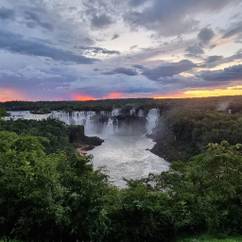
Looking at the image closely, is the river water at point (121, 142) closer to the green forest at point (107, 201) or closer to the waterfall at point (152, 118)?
the waterfall at point (152, 118)

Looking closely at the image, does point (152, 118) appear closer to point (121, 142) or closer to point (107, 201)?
point (121, 142)

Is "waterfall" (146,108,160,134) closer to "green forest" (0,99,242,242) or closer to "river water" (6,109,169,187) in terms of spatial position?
"river water" (6,109,169,187)

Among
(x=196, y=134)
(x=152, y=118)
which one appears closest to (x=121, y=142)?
(x=152, y=118)

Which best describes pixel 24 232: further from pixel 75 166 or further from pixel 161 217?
Result: pixel 161 217

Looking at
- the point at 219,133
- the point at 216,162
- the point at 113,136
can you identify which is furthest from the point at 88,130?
the point at 216,162

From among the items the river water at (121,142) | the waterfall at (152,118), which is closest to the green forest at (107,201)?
the river water at (121,142)

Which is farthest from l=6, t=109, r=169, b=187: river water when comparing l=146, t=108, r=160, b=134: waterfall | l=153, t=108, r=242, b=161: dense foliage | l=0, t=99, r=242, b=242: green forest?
l=0, t=99, r=242, b=242: green forest
